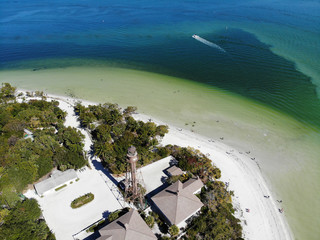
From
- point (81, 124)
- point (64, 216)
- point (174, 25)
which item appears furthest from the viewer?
point (174, 25)

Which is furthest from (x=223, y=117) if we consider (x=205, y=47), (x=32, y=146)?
(x=205, y=47)

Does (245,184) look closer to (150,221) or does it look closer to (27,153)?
(150,221)

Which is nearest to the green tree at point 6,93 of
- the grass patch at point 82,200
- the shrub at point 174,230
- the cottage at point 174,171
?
the grass patch at point 82,200

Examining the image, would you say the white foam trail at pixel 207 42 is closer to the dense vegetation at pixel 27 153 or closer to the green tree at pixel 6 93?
the dense vegetation at pixel 27 153

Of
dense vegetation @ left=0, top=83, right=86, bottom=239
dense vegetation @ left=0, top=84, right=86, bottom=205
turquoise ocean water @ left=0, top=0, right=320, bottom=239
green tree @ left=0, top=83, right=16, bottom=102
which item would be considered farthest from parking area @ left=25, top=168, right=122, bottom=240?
green tree @ left=0, top=83, right=16, bottom=102

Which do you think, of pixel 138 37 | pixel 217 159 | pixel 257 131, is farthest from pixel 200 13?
pixel 217 159

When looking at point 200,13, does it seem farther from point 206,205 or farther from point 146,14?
point 206,205
